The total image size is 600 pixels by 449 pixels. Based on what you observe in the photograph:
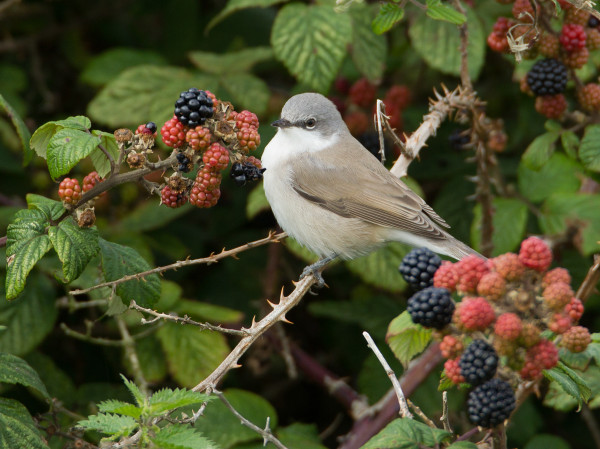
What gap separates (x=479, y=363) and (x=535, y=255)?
1.35ft

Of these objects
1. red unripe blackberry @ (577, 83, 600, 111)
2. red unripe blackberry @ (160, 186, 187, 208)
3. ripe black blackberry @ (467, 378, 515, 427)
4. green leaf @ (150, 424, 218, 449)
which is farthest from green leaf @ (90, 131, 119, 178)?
red unripe blackberry @ (577, 83, 600, 111)

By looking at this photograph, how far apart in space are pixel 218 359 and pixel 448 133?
2651 millimetres

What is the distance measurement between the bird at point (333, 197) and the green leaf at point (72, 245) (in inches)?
62.0

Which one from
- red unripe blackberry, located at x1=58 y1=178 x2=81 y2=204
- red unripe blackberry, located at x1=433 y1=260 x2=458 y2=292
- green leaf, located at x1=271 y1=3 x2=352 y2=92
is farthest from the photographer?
green leaf, located at x1=271 y1=3 x2=352 y2=92

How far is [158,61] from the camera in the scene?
209 inches

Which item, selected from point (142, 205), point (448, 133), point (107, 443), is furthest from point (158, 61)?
point (107, 443)

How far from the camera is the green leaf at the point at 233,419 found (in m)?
3.72

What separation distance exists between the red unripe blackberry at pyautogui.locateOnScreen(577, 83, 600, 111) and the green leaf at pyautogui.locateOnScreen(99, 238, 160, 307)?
2.55 m

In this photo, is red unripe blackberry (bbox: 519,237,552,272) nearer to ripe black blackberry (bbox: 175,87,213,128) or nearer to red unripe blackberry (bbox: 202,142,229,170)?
red unripe blackberry (bbox: 202,142,229,170)

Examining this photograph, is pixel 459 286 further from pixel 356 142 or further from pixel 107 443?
pixel 356 142

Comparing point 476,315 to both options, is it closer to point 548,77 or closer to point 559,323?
point 559,323

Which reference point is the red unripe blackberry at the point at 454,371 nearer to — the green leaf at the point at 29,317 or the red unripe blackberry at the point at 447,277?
the red unripe blackberry at the point at 447,277

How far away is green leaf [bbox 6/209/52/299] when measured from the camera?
2.61 meters

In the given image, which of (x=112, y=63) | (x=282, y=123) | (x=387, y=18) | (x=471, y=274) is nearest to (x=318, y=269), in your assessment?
(x=282, y=123)
